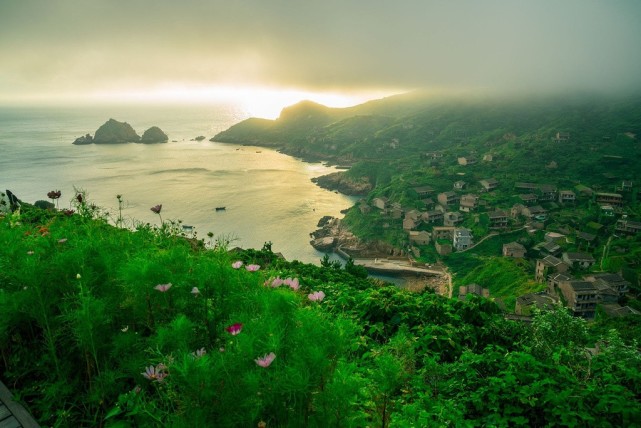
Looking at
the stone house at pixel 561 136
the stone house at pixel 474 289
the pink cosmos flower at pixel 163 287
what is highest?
the pink cosmos flower at pixel 163 287

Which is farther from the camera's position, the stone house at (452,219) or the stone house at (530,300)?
the stone house at (452,219)

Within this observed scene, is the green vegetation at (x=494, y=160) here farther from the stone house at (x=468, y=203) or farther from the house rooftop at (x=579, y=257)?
the house rooftop at (x=579, y=257)

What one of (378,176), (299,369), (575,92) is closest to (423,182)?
(378,176)

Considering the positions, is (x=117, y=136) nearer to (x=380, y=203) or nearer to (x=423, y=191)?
(x=380, y=203)

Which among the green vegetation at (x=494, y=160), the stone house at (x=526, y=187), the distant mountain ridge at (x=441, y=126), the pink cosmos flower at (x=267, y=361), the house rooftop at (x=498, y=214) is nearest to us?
the pink cosmos flower at (x=267, y=361)

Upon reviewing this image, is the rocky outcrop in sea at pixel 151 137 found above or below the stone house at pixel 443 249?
above

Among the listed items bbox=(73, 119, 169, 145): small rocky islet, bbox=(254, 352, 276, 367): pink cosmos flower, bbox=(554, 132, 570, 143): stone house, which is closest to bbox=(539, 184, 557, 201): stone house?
bbox=(554, 132, 570, 143): stone house

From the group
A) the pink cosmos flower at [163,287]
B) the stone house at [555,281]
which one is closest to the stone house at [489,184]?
the stone house at [555,281]
